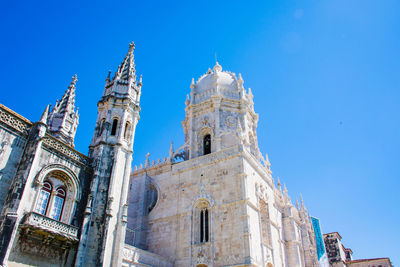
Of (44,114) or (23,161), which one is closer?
(23,161)

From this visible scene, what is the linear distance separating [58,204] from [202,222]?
486 inches

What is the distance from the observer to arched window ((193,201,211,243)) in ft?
88.5

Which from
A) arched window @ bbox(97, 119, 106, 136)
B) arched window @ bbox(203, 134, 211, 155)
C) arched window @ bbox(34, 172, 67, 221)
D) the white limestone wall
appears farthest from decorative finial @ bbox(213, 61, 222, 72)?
the white limestone wall

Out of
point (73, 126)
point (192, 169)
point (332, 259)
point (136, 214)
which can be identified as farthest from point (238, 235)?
point (332, 259)

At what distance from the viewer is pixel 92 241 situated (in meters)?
19.1

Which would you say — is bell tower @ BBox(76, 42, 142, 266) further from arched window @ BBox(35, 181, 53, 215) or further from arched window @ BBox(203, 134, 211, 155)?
arched window @ BBox(203, 134, 211, 155)

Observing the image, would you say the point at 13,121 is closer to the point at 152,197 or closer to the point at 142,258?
the point at 142,258

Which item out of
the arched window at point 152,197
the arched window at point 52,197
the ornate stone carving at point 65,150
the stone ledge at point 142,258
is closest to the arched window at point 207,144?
the arched window at point 152,197

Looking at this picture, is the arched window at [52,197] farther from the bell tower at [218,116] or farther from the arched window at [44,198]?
the bell tower at [218,116]

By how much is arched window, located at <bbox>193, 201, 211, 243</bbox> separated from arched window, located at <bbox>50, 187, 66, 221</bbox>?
37.6 feet

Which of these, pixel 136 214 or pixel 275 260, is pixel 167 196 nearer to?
pixel 136 214

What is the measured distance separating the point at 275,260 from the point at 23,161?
21.4m

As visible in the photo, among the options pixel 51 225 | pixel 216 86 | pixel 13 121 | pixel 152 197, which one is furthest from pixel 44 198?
pixel 216 86

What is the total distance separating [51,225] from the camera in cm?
1722
